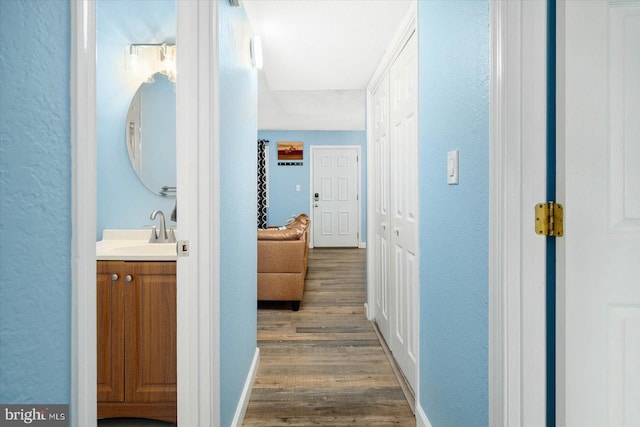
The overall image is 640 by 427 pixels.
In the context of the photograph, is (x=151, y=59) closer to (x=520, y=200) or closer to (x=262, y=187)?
(x=520, y=200)

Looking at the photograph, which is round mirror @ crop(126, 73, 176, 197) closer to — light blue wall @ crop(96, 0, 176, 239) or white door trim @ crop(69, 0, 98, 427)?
light blue wall @ crop(96, 0, 176, 239)

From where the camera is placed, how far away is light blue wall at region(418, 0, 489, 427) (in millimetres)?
1176

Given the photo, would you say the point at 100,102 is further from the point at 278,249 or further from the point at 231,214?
the point at 278,249

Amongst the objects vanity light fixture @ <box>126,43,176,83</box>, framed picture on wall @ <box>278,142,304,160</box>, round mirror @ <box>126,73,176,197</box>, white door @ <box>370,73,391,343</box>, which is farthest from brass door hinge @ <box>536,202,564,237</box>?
framed picture on wall @ <box>278,142,304,160</box>

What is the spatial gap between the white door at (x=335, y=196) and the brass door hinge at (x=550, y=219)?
709cm

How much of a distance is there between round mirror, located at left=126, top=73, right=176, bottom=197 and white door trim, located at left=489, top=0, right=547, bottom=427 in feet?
6.47

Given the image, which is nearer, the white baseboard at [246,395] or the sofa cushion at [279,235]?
the white baseboard at [246,395]

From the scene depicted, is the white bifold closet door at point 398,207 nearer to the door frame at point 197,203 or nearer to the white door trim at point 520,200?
the white door trim at point 520,200

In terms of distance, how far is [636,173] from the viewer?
93cm

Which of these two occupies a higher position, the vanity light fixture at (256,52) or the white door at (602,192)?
the vanity light fixture at (256,52)

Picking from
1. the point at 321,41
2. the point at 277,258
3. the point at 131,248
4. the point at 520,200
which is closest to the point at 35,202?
the point at 520,200

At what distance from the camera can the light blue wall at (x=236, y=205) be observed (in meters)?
1.60

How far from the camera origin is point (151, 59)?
2379 millimetres

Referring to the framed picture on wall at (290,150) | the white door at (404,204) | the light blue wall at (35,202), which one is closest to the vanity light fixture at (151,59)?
the white door at (404,204)
